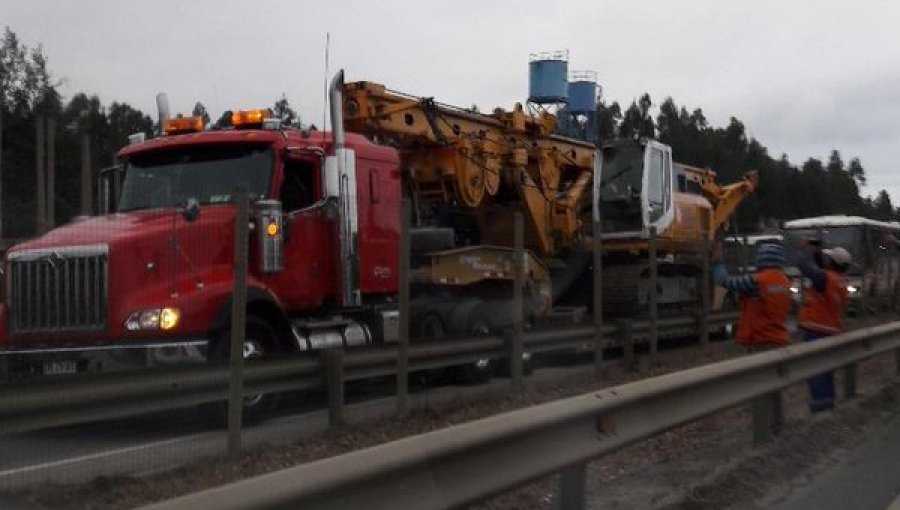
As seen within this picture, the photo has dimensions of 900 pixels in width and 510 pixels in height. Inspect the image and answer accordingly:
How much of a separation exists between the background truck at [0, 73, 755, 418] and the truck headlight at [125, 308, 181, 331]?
0.06 ft

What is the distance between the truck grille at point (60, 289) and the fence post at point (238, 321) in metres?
2.57

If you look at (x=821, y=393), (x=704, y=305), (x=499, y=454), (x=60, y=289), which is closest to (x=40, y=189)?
(x=60, y=289)

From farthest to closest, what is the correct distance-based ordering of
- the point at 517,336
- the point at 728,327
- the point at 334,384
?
the point at 728,327
the point at 517,336
the point at 334,384

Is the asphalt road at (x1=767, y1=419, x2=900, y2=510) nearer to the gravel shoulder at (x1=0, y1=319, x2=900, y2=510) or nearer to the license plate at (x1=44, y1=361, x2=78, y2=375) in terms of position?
the gravel shoulder at (x1=0, y1=319, x2=900, y2=510)

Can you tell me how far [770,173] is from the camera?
58.2 meters

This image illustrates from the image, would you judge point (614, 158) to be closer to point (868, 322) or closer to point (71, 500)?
point (868, 322)

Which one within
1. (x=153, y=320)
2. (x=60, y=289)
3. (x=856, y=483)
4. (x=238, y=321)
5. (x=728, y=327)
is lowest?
(x=856, y=483)

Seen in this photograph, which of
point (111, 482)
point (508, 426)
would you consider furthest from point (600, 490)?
point (111, 482)

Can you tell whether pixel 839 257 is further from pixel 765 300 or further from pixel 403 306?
pixel 403 306

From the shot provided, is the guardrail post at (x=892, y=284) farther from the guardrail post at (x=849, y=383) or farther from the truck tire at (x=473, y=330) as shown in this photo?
the guardrail post at (x=849, y=383)

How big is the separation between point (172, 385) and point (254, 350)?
2.30m

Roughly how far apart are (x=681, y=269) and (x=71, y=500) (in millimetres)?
15415

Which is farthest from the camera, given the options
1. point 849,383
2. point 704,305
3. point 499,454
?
point 704,305

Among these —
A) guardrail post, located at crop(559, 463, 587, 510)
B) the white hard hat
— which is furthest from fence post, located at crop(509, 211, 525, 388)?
guardrail post, located at crop(559, 463, 587, 510)
